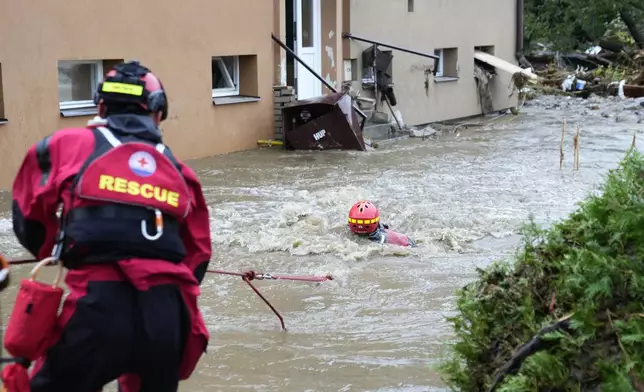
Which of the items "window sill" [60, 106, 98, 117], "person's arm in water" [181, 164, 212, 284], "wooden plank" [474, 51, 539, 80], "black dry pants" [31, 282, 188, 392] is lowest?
"black dry pants" [31, 282, 188, 392]

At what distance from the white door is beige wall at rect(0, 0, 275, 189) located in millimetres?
1345

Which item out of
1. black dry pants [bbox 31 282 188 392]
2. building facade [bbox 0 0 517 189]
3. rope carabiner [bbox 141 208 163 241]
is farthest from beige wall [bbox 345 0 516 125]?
black dry pants [bbox 31 282 188 392]

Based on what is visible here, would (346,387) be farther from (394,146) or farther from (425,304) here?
(394,146)

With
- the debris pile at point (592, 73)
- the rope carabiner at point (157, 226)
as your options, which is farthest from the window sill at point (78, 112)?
the debris pile at point (592, 73)

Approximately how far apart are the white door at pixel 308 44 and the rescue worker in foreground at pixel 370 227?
24.8ft

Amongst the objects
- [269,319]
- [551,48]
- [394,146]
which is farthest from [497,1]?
[269,319]

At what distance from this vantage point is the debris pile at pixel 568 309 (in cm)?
313

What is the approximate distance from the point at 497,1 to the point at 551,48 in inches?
500

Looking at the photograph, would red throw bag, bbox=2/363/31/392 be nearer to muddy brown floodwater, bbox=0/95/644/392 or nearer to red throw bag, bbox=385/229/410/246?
muddy brown floodwater, bbox=0/95/644/392

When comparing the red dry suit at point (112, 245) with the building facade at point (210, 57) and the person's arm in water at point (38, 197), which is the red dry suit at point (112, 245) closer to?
the person's arm in water at point (38, 197)

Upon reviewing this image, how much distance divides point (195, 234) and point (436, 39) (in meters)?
16.8

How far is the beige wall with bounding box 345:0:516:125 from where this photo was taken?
17.3 meters

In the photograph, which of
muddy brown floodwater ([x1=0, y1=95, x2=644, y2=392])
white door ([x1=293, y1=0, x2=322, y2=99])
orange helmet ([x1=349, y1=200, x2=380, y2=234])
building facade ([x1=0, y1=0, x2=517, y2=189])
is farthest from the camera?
white door ([x1=293, y1=0, x2=322, y2=99])

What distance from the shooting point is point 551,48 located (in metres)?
34.1
